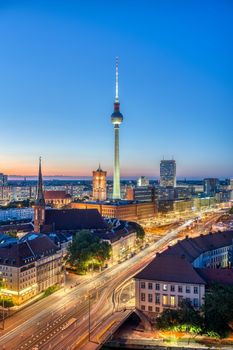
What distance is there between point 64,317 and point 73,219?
5005 centimetres

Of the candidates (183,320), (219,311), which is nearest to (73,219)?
(183,320)

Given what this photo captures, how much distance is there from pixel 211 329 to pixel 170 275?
28.4 feet

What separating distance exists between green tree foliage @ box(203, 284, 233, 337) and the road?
12.6m

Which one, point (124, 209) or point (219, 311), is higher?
point (124, 209)

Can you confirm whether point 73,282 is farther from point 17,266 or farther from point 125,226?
point 125,226

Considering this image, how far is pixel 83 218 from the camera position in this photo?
100625 millimetres

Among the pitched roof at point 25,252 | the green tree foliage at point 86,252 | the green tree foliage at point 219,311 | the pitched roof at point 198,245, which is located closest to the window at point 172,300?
the green tree foliage at point 219,311

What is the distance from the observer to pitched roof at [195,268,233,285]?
52250mm

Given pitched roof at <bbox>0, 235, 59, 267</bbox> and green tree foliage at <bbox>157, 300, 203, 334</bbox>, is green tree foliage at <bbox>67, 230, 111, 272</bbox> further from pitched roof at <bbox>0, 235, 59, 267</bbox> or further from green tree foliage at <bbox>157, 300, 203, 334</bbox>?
green tree foliage at <bbox>157, 300, 203, 334</bbox>

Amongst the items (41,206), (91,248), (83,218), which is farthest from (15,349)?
(83,218)

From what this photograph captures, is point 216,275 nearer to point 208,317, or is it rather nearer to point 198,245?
point 208,317

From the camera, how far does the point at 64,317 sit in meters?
50.2

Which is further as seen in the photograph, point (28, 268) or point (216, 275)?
point (28, 268)

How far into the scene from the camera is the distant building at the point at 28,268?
5797cm
